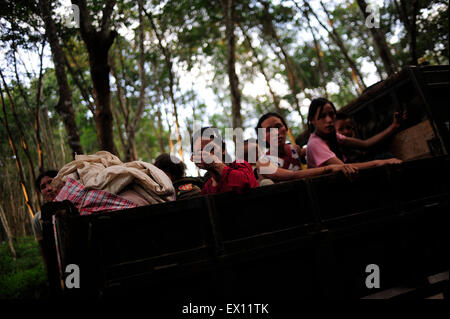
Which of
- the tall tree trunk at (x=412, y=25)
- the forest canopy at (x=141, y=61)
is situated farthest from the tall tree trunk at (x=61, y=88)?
the tall tree trunk at (x=412, y=25)

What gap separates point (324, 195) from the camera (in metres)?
1.89

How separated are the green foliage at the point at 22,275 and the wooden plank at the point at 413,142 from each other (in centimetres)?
822

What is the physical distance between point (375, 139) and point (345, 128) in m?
0.46

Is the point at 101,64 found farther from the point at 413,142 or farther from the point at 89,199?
the point at 413,142

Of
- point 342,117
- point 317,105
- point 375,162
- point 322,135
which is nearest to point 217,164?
point 375,162

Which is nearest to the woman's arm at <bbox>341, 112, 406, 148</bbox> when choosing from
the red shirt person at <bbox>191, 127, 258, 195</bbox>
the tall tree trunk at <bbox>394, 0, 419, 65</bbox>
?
the red shirt person at <bbox>191, 127, 258, 195</bbox>

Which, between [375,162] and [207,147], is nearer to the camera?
[207,147]

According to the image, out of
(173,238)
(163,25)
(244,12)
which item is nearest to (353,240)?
(173,238)

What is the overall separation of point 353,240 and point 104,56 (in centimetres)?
365

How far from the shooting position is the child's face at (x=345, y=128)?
3.64 metres

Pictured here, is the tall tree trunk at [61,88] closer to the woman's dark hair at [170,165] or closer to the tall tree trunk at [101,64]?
the tall tree trunk at [101,64]

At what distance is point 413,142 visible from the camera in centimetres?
306

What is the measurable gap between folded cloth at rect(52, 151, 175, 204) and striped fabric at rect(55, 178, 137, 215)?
0.04m
